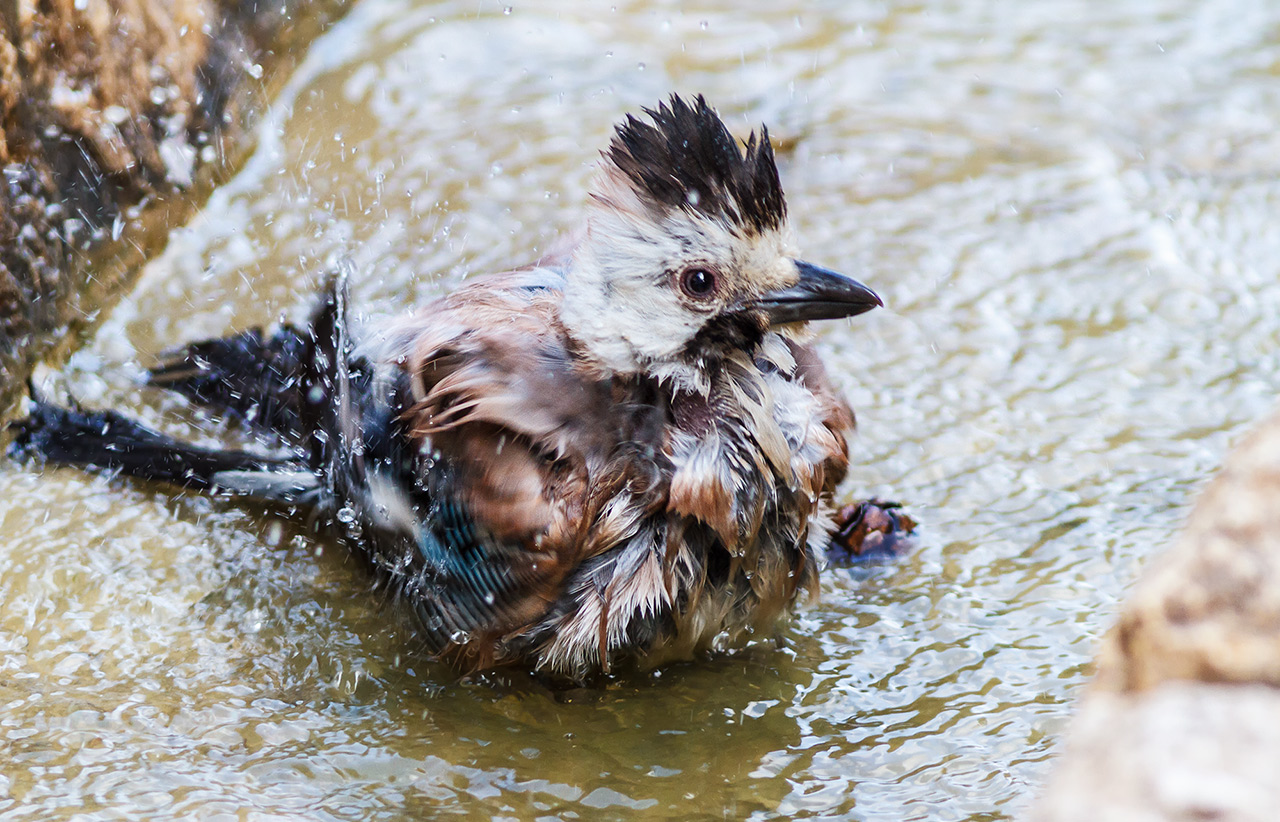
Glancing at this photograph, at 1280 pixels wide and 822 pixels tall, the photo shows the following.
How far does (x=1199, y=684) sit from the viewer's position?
1.44 m

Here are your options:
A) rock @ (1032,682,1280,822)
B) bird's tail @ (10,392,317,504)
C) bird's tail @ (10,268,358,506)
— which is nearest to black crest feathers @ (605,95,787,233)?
bird's tail @ (10,268,358,506)

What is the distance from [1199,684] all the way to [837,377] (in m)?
2.65

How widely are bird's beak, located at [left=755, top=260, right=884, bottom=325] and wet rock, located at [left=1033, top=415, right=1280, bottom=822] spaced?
1.30 meters

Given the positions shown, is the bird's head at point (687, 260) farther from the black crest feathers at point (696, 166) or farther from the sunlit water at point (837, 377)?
the sunlit water at point (837, 377)

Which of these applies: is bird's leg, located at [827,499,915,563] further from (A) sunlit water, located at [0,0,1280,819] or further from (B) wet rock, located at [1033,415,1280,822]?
(B) wet rock, located at [1033,415,1280,822]

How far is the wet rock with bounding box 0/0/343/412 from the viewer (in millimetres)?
3803

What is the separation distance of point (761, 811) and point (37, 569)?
2.03 m

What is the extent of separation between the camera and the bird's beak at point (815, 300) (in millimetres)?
2854

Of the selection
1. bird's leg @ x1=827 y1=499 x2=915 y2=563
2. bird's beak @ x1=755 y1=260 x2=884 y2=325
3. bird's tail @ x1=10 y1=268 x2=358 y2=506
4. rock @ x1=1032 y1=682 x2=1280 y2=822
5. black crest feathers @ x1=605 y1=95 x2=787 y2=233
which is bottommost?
bird's leg @ x1=827 y1=499 x2=915 y2=563

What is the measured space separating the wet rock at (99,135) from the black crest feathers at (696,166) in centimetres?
219

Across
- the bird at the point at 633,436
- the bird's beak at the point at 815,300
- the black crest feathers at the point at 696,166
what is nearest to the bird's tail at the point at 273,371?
the bird at the point at 633,436

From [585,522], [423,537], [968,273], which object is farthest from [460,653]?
[968,273]

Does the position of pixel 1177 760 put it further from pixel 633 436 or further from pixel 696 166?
pixel 696 166

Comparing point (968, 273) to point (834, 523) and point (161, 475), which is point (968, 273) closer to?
point (834, 523)
